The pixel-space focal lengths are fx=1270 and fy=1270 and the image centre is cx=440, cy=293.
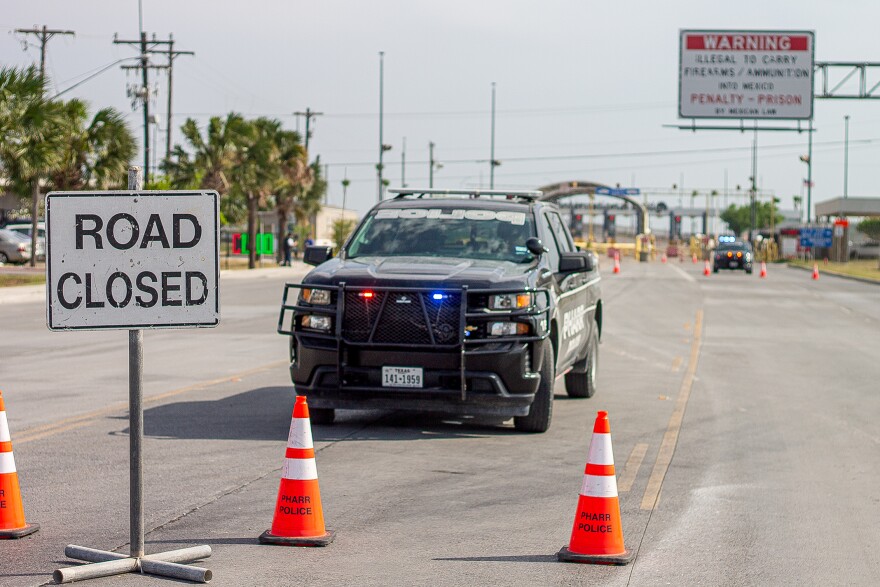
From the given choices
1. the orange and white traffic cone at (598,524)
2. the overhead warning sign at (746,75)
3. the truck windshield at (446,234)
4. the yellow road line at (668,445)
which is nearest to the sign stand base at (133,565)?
the orange and white traffic cone at (598,524)

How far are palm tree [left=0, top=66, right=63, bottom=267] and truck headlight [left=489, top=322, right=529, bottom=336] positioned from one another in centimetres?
2678

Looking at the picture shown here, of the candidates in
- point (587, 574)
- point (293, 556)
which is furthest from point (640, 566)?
point (293, 556)

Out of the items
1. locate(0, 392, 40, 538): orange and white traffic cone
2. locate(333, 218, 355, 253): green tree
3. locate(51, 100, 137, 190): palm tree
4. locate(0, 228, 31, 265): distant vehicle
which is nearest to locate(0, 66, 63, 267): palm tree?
locate(51, 100, 137, 190): palm tree

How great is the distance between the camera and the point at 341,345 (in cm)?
1018

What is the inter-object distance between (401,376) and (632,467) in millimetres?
2001

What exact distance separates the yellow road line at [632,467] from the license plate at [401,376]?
1.77 meters

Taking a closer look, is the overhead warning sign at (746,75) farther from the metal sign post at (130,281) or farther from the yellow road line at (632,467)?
the metal sign post at (130,281)

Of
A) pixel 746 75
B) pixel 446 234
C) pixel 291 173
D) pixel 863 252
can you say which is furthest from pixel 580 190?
pixel 446 234

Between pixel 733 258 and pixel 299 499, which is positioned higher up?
pixel 733 258

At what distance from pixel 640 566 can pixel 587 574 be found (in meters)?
0.32

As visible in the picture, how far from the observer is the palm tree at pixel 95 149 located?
44.0 m

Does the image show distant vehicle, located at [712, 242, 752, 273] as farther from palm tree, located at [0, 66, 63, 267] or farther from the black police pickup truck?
the black police pickup truck

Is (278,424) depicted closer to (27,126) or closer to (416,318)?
(416,318)

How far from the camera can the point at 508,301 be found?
33.4 feet
